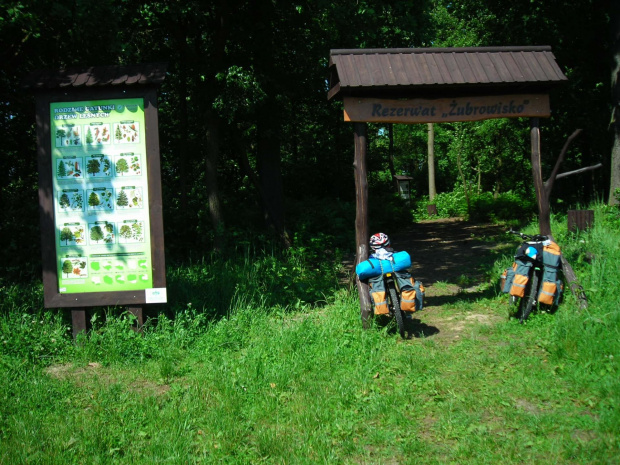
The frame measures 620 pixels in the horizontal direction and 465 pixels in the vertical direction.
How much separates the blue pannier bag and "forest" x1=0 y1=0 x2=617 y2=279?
187 inches

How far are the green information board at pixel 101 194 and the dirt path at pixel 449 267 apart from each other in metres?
3.56

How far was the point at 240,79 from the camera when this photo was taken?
428 inches

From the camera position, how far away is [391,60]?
7207 millimetres

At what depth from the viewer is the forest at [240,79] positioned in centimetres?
1015

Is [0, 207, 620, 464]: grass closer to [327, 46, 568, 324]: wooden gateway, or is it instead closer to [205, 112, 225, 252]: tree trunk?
[327, 46, 568, 324]: wooden gateway

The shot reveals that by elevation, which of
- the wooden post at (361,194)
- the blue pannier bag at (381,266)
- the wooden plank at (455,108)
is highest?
the wooden plank at (455,108)

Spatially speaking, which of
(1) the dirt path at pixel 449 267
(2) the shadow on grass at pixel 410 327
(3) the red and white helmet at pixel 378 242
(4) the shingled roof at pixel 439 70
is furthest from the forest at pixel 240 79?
(2) the shadow on grass at pixel 410 327

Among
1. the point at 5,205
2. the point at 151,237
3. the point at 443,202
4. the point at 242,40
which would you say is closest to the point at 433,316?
the point at 151,237

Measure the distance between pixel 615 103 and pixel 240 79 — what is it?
9105mm

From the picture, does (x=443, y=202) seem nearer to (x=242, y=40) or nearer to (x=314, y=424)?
(x=242, y=40)

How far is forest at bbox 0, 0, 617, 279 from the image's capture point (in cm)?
1015

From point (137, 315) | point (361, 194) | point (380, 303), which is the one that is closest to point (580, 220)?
point (361, 194)

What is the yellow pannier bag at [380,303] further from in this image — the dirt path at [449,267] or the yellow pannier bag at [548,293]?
the yellow pannier bag at [548,293]

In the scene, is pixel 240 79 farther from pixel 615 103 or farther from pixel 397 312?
pixel 615 103
